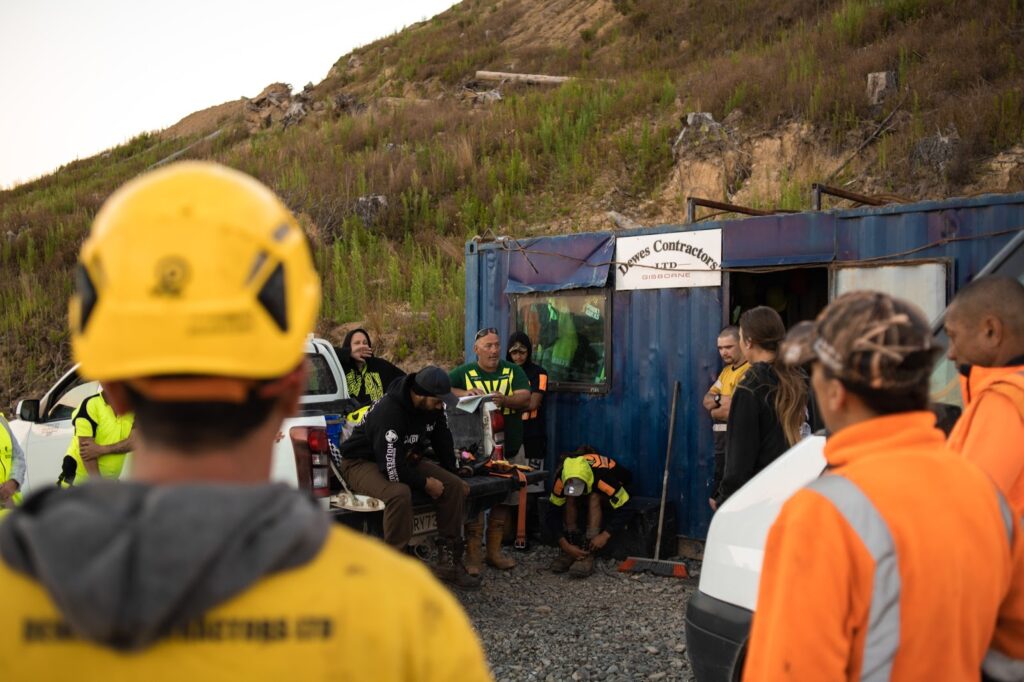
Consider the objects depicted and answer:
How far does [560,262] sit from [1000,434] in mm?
7494

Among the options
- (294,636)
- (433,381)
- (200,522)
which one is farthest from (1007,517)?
(433,381)

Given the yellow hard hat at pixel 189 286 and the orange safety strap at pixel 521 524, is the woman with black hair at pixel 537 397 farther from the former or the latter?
the yellow hard hat at pixel 189 286

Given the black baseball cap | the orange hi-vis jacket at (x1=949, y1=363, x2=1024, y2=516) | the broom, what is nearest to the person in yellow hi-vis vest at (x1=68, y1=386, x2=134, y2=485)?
the black baseball cap

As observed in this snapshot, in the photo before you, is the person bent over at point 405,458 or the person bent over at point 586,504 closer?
the person bent over at point 405,458

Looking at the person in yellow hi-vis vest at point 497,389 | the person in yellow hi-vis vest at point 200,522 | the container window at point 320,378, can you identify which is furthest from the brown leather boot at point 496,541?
the person in yellow hi-vis vest at point 200,522

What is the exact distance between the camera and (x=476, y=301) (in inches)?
419

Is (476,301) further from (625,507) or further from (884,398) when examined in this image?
(884,398)

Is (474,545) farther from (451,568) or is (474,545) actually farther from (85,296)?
(85,296)

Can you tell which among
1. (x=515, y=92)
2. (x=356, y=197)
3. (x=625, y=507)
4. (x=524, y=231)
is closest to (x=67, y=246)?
(x=356, y=197)

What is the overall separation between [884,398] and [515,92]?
93.1 feet

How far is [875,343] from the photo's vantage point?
76.6 inches

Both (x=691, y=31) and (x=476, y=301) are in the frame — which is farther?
(x=691, y=31)

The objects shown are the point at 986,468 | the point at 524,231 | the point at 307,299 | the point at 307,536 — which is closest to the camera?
the point at 307,536

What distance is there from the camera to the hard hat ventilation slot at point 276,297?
1135 mm
